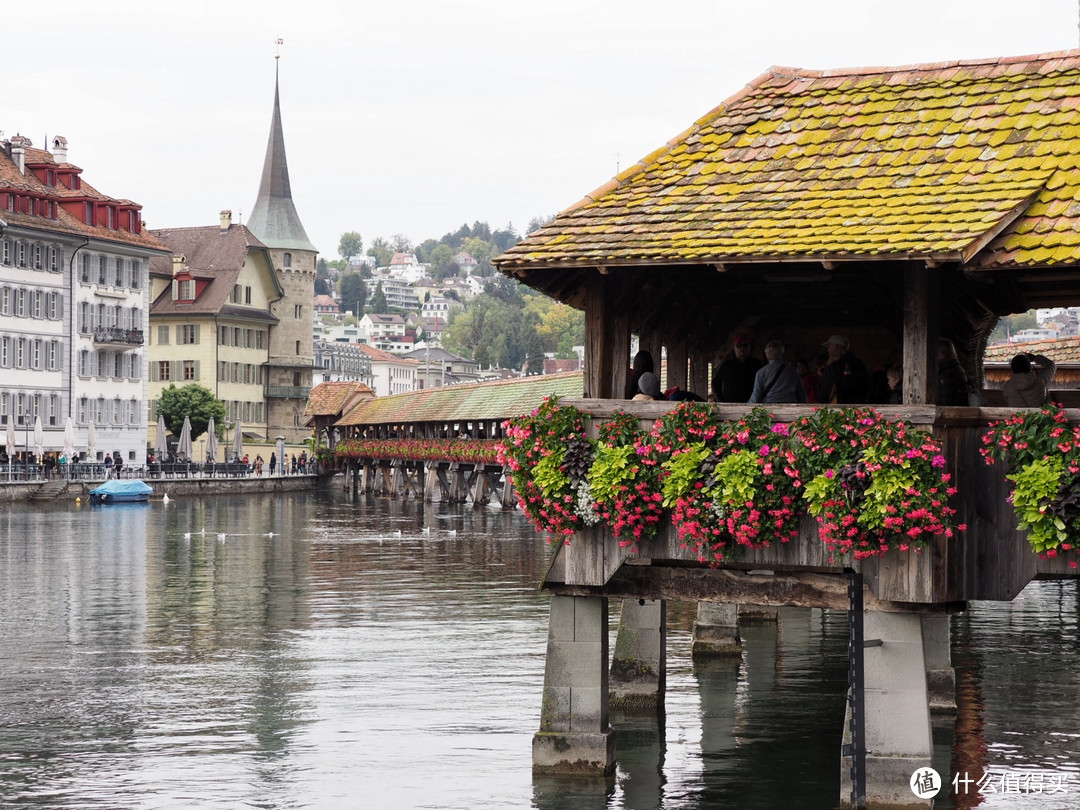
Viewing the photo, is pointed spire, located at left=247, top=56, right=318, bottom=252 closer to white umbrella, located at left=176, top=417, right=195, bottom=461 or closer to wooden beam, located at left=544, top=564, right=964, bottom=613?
white umbrella, located at left=176, top=417, right=195, bottom=461

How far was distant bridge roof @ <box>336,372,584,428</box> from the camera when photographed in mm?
62425

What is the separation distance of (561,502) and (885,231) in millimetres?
3186

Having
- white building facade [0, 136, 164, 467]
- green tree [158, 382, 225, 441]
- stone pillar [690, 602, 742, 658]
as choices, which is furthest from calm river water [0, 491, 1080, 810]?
green tree [158, 382, 225, 441]

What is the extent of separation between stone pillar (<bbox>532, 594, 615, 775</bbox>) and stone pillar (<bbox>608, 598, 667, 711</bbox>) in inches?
172

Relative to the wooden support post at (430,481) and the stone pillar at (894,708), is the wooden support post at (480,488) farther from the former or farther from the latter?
the stone pillar at (894,708)

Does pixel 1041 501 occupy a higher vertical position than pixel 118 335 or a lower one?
lower

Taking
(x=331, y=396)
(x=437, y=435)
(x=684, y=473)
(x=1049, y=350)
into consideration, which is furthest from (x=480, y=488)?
(x=684, y=473)

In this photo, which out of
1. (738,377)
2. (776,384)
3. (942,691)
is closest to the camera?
(776,384)

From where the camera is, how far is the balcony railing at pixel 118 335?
85625 millimetres

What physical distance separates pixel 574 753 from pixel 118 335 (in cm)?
7488

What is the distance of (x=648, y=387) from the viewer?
Result: 14.7 m

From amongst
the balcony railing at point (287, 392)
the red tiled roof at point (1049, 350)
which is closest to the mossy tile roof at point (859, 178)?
the red tiled roof at point (1049, 350)

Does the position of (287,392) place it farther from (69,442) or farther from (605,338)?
(605,338)

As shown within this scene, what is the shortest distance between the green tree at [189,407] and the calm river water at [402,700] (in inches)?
2316
